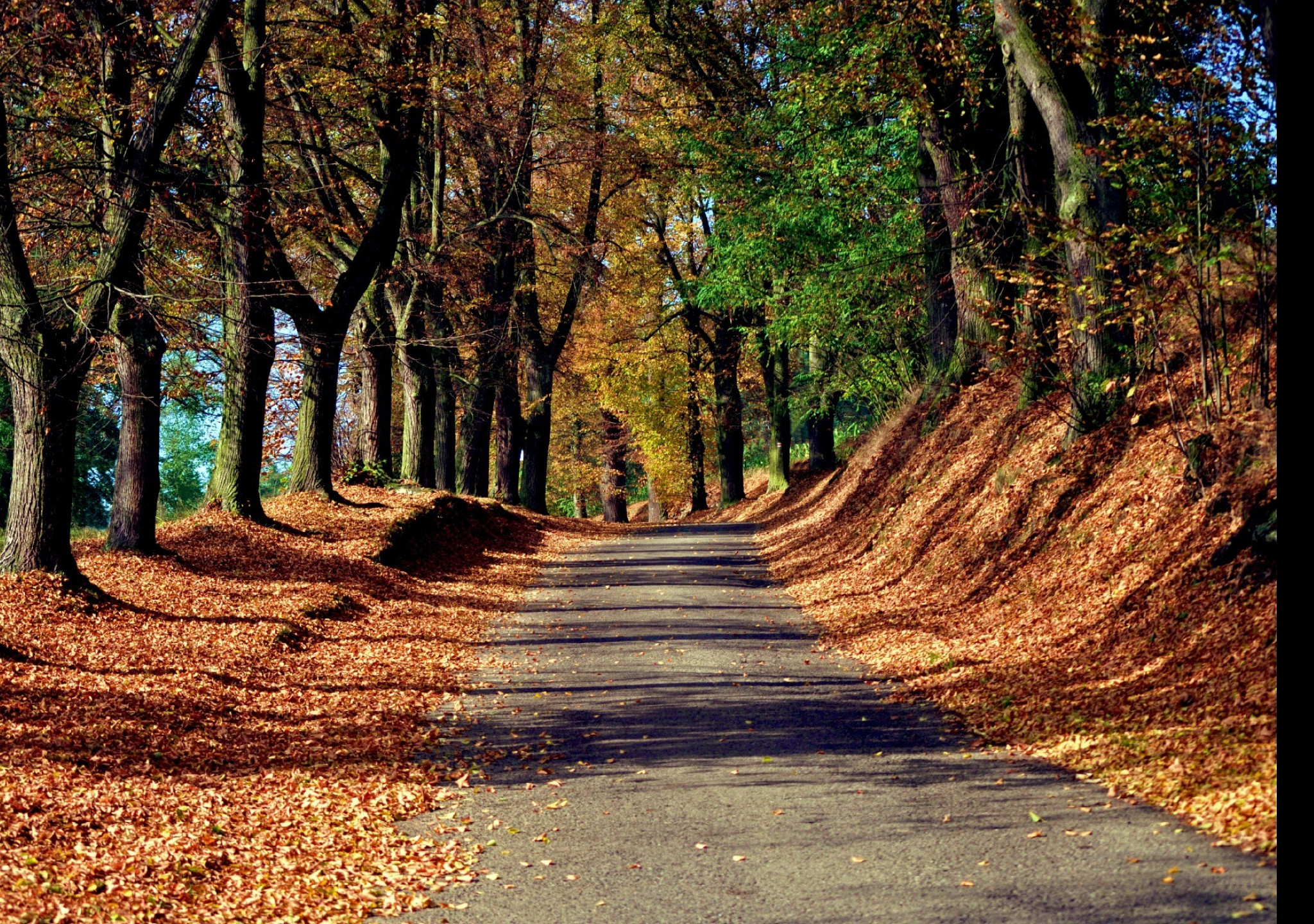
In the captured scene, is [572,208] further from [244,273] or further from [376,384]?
[244,273]

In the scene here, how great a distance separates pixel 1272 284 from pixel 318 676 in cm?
913

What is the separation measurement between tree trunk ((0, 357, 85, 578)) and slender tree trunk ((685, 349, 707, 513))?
3422 cm

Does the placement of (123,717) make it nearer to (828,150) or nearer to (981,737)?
(981,737)

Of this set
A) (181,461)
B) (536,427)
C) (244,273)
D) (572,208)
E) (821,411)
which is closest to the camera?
(244,273)

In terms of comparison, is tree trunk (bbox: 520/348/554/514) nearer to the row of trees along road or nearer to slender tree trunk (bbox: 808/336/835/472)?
the row of trees along road

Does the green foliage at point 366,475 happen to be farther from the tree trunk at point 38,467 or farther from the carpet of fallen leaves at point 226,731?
the tree trunk at point 38,467

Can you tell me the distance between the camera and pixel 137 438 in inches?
599

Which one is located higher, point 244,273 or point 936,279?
point 936,279

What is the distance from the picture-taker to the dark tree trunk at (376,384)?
82.5 ft

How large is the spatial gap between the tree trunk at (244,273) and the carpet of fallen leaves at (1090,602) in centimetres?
875

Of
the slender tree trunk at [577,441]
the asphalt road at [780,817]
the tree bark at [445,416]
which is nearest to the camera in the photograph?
the asphalt road at [780,817]

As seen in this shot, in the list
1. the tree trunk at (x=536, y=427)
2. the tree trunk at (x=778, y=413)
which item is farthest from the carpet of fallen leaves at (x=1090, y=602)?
the tree trunk at (x=778, y=413)

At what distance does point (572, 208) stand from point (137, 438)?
19.3 m

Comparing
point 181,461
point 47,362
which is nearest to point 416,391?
point 47,362
